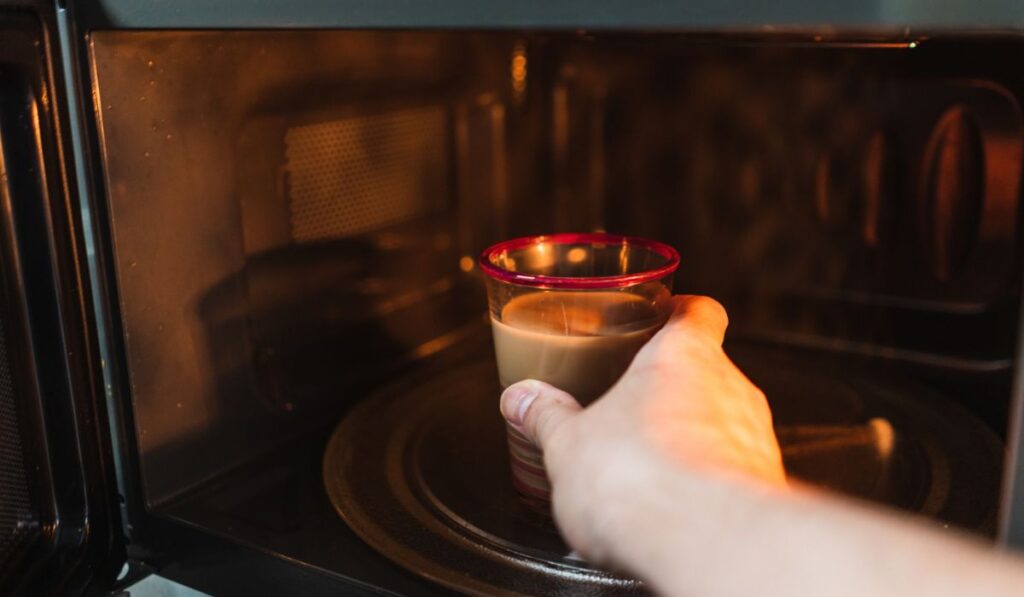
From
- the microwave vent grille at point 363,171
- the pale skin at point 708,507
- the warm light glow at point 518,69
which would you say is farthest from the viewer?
the warm light glow at point 518,69

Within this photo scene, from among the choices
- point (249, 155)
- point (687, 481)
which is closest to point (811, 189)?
point (249, 155)

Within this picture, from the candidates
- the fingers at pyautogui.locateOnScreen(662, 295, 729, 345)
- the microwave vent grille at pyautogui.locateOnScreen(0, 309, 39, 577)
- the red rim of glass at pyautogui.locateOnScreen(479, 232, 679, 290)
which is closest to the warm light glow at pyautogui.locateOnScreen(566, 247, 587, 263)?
the red rim of glass at pyautogui.locateOnScreen(479, 232, 679, 290)

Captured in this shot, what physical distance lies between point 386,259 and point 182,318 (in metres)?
0.27

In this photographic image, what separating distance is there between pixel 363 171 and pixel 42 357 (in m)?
0.34

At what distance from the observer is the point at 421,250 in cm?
96

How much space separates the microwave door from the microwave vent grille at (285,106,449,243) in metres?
0.21

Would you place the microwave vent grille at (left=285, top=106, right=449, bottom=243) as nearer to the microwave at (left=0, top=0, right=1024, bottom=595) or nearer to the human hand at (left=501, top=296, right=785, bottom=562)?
the microwave at (left=0, top=0, right=1024, bottom=595)

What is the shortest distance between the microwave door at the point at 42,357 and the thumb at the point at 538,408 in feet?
0.95

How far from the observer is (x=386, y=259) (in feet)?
2.98

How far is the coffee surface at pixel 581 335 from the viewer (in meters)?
0.57

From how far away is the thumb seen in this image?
47 centimetres

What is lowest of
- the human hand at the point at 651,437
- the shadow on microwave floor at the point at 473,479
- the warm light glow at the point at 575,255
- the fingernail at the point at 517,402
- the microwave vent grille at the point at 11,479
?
the shadow on microwave floor at the point at 473,479

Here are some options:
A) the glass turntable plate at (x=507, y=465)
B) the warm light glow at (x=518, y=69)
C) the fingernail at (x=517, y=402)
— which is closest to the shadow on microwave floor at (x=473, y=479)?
the glass turntable plate at (x=507, y=465)

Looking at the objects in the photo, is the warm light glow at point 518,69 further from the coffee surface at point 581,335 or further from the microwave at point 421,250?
the coffee surface at point 581,335
